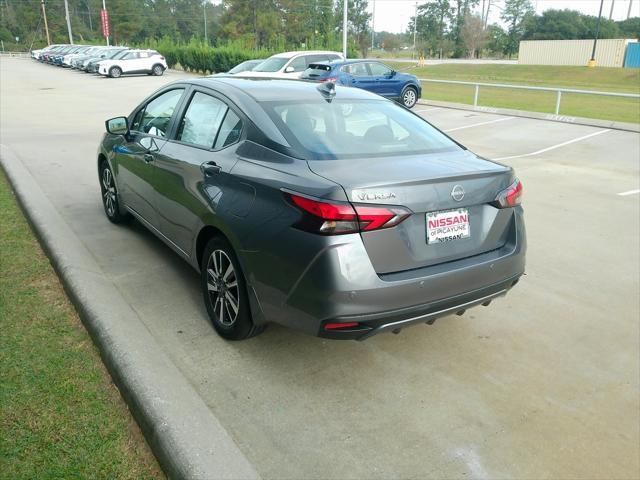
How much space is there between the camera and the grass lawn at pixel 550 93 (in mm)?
19816

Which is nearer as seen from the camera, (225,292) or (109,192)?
(225,292)

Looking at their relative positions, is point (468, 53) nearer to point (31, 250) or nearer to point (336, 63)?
point (336, 63)

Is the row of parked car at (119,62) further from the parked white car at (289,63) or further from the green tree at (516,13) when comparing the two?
the green tree at (516,13)

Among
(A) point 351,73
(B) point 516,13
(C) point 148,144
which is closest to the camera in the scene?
(C) point 148,144

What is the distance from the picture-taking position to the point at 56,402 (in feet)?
9.77

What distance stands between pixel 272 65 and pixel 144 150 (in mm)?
16097

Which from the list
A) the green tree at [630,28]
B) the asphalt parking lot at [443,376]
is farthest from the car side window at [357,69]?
the green tree at [630,28]

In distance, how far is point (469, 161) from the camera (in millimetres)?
3555

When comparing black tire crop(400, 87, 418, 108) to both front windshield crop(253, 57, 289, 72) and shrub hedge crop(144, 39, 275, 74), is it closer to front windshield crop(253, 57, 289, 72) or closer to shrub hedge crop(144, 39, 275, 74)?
front windshield crop(253, 57, 289, 72)

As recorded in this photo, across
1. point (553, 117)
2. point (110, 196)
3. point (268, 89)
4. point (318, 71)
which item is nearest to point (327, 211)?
point (268, 89)

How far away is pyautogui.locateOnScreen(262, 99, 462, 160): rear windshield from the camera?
348cm

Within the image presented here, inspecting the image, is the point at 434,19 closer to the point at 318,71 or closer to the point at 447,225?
the point at 318,71

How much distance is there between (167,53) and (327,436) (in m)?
47.6

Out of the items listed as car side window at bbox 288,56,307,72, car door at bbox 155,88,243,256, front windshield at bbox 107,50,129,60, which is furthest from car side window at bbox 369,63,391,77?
front windshield at bbox 107,50,129,60
